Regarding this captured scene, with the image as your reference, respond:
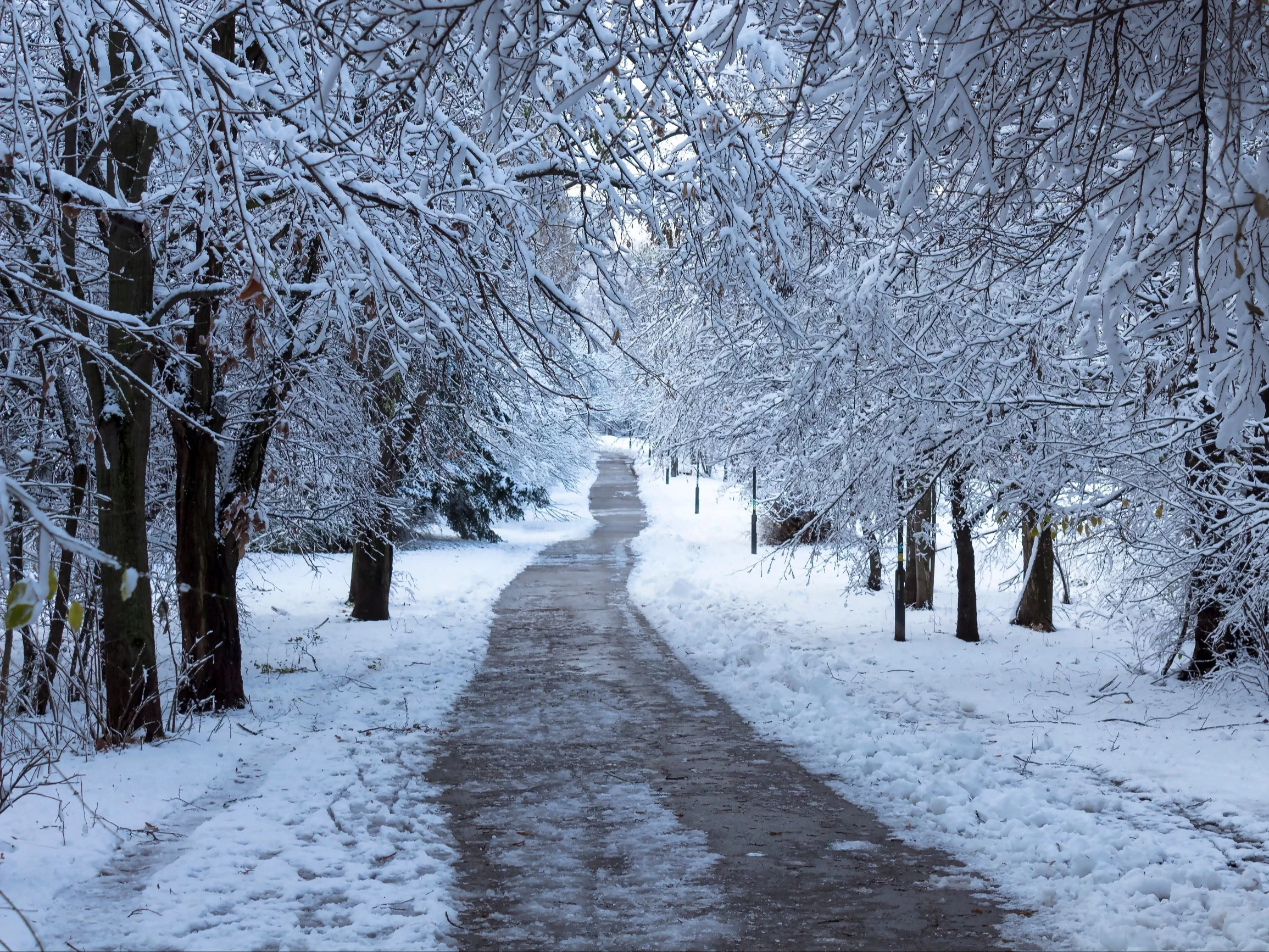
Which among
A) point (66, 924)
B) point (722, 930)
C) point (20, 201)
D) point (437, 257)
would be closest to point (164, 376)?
point (437, 257)

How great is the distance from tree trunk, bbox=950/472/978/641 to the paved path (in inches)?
189

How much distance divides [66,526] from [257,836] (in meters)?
3.81

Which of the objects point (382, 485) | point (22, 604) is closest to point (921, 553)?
point (382, 485)

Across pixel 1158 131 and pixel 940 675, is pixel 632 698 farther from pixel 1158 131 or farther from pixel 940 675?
pixel 1158 131

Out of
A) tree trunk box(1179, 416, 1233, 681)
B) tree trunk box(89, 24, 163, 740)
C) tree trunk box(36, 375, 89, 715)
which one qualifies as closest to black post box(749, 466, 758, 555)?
tree trunk box(1179, 416, 1233, 681)

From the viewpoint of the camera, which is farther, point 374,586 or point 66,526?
point 374,586

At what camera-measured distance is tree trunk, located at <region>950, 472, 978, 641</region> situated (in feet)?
47.4

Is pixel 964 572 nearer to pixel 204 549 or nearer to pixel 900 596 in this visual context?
pixel 900 596

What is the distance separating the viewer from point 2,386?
8234 millimetres

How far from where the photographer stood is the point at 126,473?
805 cm

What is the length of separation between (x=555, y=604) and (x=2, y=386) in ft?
40.2

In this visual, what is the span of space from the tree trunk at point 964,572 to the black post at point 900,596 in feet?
2.66

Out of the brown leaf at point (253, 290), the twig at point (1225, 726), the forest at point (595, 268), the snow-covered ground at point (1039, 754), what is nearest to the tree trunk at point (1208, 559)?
the forest at point (595, 268)

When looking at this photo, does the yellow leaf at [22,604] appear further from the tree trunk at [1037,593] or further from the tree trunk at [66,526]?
the tree trunk at [1037,593]
